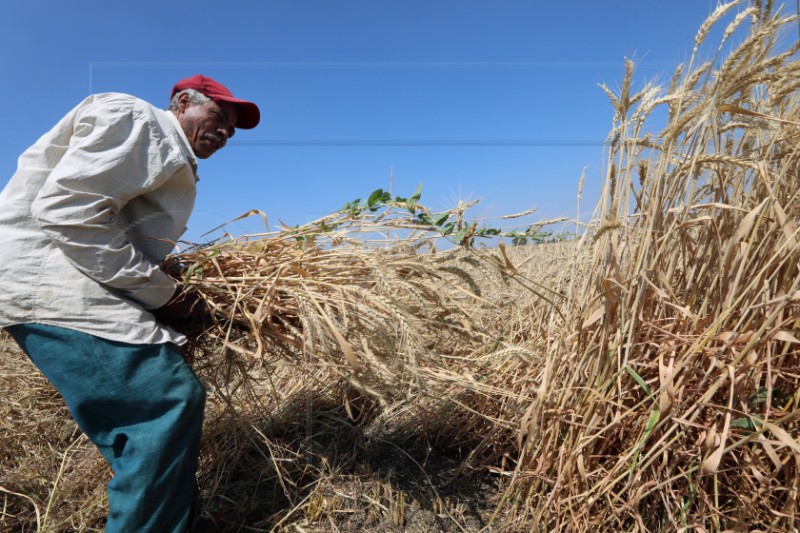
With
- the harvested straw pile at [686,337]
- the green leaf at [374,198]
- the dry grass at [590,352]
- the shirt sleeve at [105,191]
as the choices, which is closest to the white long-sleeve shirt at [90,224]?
the shirt sleeve at [105,191]

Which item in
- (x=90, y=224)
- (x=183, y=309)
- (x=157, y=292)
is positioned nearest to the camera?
(x=90, y=224)

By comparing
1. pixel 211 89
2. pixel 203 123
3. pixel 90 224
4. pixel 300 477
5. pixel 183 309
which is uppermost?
pixel 211 89

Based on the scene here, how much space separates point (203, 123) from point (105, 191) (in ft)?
1.65

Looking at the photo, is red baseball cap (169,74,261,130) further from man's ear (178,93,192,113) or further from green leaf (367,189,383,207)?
green leaf (367,189,383,207)

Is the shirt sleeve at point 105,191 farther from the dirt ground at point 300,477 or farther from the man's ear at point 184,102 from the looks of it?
the dirt ground at point 300,477

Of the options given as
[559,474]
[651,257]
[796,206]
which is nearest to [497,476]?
[559,474]

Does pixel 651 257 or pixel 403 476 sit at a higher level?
pixel 651 257

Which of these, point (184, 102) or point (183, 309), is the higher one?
point (184, 102)

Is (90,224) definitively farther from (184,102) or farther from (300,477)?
(300,477)

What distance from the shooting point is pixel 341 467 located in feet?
6.33

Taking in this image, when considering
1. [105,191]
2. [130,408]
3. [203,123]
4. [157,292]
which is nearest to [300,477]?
[130,408]

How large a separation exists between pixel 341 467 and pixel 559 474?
34.1 inches

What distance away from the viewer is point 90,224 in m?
1.33

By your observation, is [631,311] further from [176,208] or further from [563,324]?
[176,208]
